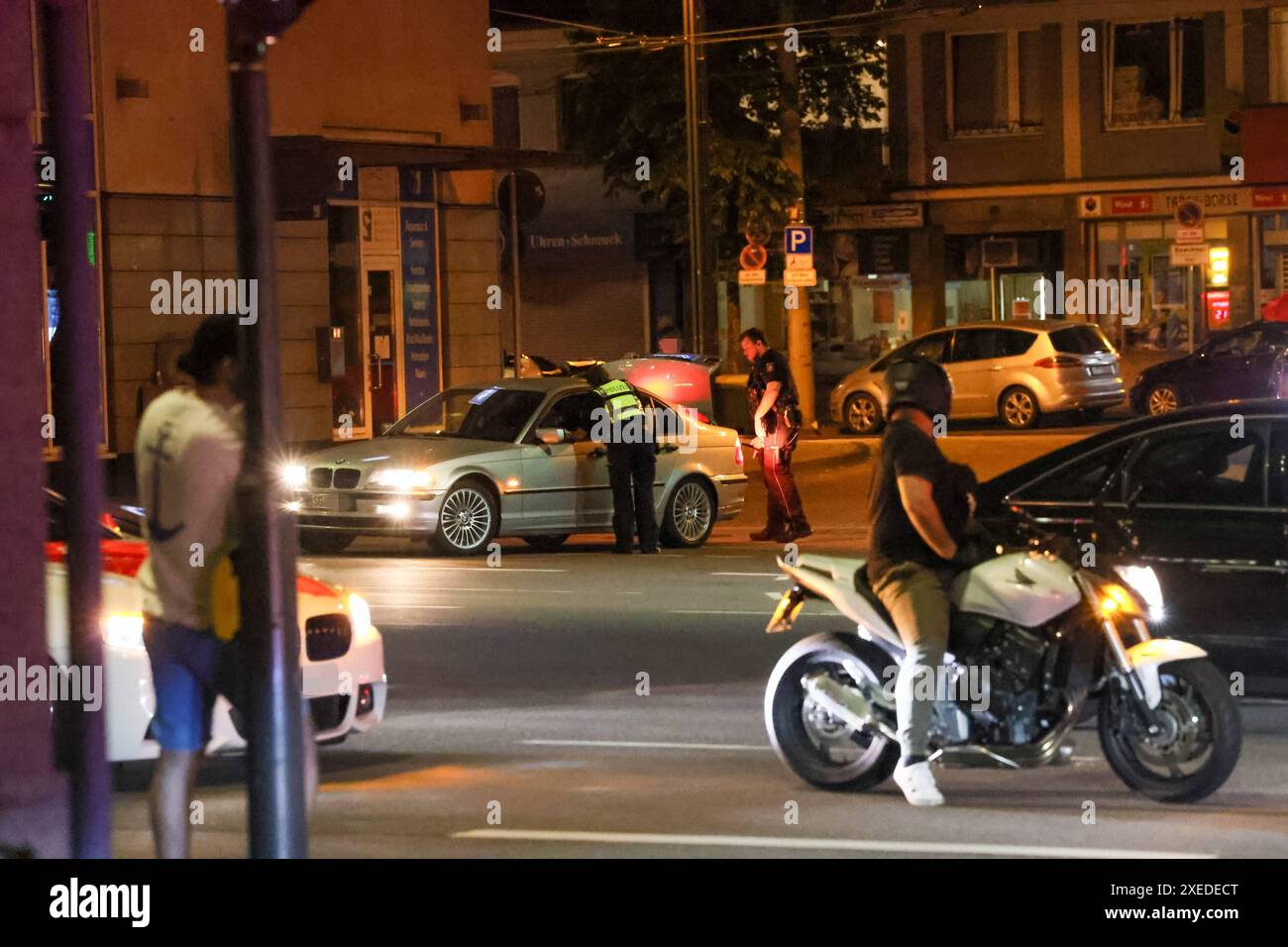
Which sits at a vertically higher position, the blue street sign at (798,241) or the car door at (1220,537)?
the blue street sign at (798,241)

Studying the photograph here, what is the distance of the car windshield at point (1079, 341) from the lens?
32469mm

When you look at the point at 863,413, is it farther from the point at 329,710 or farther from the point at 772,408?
the point at 329,710

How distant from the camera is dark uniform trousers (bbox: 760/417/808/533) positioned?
19062 mm

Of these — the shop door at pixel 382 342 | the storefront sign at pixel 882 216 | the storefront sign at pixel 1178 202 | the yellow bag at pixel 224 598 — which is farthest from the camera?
the storefront sign at pixel 882 216

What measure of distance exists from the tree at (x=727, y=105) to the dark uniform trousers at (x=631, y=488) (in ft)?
55.9

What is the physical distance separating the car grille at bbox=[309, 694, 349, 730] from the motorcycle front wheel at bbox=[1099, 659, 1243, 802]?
326 centimetres

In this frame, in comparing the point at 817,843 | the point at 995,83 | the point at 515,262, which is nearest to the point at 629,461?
the point at 515,262

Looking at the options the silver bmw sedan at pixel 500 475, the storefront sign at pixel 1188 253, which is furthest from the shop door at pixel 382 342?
the storefront sign at pixel 1188 253

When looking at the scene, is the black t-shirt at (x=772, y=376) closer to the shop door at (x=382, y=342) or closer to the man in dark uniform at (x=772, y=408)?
the man in dark uniform at (x=772, y=408)

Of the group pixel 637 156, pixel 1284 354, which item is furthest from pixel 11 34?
pixel 637 156

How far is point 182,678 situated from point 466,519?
37.7 feet

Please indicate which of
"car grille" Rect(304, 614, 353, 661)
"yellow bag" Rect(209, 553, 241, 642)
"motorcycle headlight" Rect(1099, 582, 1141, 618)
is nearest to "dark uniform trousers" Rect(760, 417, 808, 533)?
"car grille" Rect(304, 614, 353, 661)

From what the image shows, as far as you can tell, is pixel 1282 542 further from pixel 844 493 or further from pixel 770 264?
pixel 770 264

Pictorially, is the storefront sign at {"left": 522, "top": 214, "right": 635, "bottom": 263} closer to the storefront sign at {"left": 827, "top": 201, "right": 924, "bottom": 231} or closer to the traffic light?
the storefront sign at {"left": 827, "top": 201, "right": 924, "bottom": 231}
